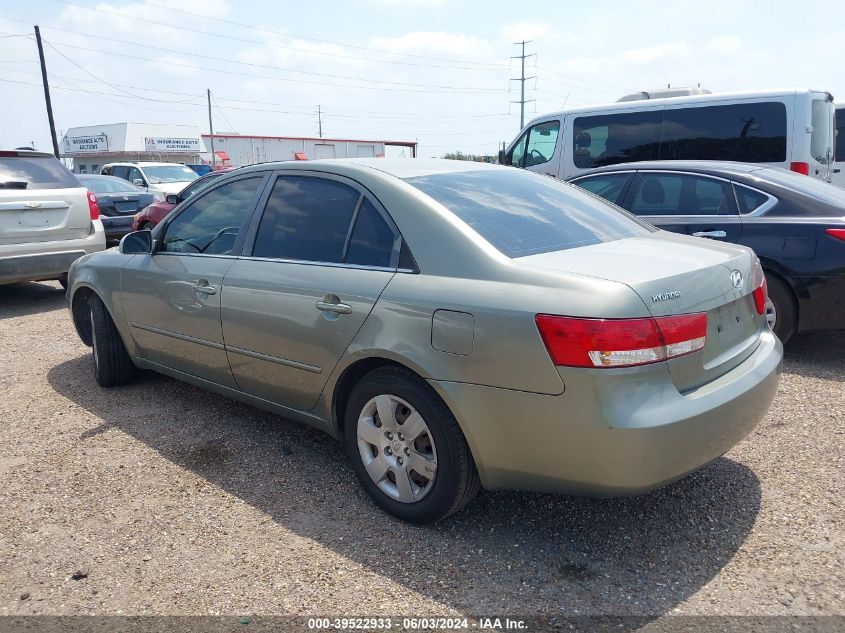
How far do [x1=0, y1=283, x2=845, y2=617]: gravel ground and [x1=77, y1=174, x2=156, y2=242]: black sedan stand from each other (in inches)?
342

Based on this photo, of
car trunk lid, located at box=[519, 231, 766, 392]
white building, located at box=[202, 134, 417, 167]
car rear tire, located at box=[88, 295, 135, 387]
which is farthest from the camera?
white building, located at box=[202, 134, 417, 167]

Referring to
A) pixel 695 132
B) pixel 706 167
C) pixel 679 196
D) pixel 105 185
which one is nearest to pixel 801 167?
pixel 695 132

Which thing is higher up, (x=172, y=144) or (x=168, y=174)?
(x=172, y=144)

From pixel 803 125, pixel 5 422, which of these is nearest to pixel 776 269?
pixel 803 125

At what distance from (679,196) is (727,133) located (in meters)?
4.08

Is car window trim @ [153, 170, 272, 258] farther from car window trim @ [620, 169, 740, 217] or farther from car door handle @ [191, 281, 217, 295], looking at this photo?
car window trim @ [620, 169, 740, 217]

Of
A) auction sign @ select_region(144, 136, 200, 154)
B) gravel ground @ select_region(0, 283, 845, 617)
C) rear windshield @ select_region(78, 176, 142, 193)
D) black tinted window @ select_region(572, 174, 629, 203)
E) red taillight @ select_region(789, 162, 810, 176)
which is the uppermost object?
auction sign @ select_region(144, 136, 200, 154)

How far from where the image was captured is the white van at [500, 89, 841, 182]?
8.54 m

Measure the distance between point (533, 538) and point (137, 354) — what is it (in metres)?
3.02

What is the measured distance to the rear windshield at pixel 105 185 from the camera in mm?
12781

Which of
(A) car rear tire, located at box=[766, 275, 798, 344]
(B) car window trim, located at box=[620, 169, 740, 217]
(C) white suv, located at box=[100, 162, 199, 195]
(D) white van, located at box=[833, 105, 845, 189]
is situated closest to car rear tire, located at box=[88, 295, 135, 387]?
(B) car window trim, located at box=[620, 169, 740, 217]

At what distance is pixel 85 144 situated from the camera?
2122 inches

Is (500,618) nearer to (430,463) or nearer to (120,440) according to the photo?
(430,463)

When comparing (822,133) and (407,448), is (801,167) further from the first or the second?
(407,448)
